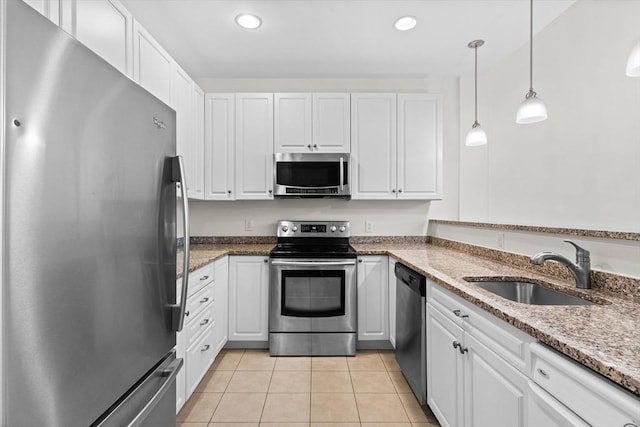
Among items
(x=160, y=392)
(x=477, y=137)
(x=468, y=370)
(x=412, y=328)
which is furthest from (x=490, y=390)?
(x=477, y=137)

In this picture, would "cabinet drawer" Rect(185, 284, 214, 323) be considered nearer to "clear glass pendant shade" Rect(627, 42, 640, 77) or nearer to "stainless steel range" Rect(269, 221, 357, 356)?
"stainless steel range" Rect(269, 221, 357, 356)

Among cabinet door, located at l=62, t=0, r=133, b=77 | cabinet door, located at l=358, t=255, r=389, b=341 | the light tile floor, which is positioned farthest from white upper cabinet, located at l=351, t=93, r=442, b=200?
cabinet door, located at l=62, t=0, r=133, b=77

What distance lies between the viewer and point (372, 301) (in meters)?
2.80

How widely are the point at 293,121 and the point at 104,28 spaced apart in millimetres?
1789

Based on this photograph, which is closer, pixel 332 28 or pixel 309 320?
pixel 332 28

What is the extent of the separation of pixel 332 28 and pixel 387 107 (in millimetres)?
955

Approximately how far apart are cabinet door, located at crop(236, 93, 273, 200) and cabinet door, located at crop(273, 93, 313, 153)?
69mm

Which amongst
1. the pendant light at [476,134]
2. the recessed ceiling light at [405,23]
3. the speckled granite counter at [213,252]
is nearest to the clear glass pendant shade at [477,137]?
the pendant light at [476,134]

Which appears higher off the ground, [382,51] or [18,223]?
[382,51]

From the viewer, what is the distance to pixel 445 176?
3451 mm

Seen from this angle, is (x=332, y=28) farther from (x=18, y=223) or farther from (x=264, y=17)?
(x=18, y=223)

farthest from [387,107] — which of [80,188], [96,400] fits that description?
[96,400]

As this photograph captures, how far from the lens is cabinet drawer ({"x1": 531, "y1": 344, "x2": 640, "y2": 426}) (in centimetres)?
68

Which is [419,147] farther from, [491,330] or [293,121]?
[491,330]
